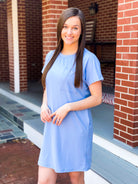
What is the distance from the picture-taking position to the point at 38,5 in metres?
9.13

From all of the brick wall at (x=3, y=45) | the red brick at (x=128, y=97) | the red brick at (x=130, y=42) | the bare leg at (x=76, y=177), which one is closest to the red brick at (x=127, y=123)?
the red brick at (x=128, y=97)

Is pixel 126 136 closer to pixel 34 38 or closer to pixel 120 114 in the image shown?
pixel 120 114

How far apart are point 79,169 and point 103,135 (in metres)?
1.49

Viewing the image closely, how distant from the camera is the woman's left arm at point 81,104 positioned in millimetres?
A: 1776

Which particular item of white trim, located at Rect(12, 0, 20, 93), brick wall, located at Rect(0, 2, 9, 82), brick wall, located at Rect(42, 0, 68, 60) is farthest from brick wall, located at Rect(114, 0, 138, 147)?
brick wall, located at Rect(0, 2, 9, 82)

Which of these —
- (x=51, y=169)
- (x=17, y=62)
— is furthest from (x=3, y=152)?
(x=17, y=62)

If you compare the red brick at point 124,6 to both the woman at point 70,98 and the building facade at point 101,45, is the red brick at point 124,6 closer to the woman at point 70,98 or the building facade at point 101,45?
the building facade at point 101,45

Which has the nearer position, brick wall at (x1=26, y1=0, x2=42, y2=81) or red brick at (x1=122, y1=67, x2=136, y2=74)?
red brick at (x1=122, y1=67, x2=136, y2=74)

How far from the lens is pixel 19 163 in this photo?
3482 millimetres

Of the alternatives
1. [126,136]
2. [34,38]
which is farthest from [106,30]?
[126,136]

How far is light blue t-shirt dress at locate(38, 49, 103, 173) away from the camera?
70.3 inches

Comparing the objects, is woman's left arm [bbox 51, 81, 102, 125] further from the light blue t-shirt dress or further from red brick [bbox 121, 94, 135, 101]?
red brick [bbox 121, 94, 135, 101]

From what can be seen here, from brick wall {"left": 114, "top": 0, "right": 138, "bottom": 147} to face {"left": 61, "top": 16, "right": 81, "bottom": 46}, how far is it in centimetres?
109

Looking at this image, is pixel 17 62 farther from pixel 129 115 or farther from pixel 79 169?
pixel 79 169
